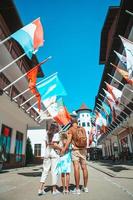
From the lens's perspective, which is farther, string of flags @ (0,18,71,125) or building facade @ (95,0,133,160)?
building facade @ (95,0,133,160)

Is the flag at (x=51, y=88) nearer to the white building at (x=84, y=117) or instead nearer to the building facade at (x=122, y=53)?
the building facade at (x=122, y=53)

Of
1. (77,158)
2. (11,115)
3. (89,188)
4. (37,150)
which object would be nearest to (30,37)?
(77,158)

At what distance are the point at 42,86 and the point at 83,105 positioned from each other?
9270 centimetres

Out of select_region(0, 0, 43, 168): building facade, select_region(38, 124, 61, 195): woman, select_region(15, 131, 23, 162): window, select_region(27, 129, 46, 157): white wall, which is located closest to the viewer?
select_region(38, 124, 61, 195): woman

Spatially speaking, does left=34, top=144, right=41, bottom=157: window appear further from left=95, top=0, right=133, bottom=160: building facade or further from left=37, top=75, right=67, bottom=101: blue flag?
left=37, top=75, right=67, bottom=101: blue flag

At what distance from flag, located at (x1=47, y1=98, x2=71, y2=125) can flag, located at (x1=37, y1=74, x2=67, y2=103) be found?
19.7 ft

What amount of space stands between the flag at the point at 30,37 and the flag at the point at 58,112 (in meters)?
11.2

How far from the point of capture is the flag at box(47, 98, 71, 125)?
22.9m

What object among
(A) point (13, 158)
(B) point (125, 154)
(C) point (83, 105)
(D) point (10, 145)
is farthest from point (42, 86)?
(C) point (83, 105)

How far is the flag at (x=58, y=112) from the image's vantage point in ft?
75.0

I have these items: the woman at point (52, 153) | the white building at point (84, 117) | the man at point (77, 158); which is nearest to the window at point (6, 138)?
the woman at point (52, 153)

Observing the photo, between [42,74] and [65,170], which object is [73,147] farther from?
[42,74]

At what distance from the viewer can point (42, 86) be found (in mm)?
16500

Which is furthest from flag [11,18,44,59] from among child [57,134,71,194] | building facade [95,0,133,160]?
building facade [95,0,133,160]
